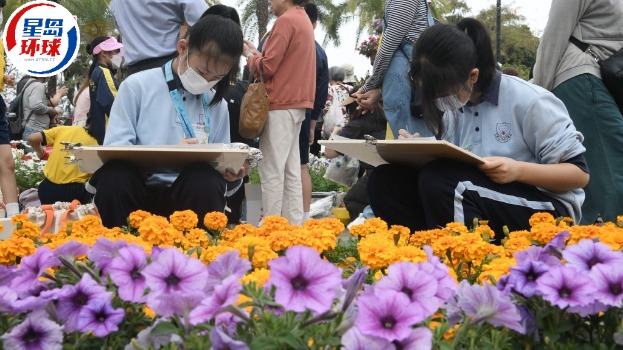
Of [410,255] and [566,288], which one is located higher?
[566,288]

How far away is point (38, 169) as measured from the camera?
10.2 metres

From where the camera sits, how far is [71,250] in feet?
5.98

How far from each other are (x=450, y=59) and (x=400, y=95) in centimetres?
173

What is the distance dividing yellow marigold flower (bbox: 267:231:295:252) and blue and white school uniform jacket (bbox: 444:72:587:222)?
5.34 ft

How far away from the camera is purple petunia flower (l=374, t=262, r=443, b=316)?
1.44 m

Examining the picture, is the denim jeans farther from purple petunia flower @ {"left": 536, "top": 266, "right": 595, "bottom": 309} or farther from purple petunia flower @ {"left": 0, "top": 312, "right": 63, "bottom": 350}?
purple petunia flower @ {"left": 0, "top": 312, "right": 63, "bottom": 350}

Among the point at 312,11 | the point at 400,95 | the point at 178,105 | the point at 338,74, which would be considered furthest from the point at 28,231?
the point at 338,74

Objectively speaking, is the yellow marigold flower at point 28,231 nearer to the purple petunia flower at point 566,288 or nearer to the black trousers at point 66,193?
the purple petunia flower at point 566,288

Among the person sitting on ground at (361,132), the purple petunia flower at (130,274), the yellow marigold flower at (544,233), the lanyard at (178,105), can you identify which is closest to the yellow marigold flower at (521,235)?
the yellow marigold flower at (544,233)

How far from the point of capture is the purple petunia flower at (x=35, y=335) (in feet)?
4.68

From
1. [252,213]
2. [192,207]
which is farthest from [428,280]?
[252,213]

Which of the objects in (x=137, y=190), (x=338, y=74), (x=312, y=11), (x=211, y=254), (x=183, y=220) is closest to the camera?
(x=211, y=254)

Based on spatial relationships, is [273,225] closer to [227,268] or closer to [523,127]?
[227,268]

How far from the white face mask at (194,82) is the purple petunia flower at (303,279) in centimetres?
297
